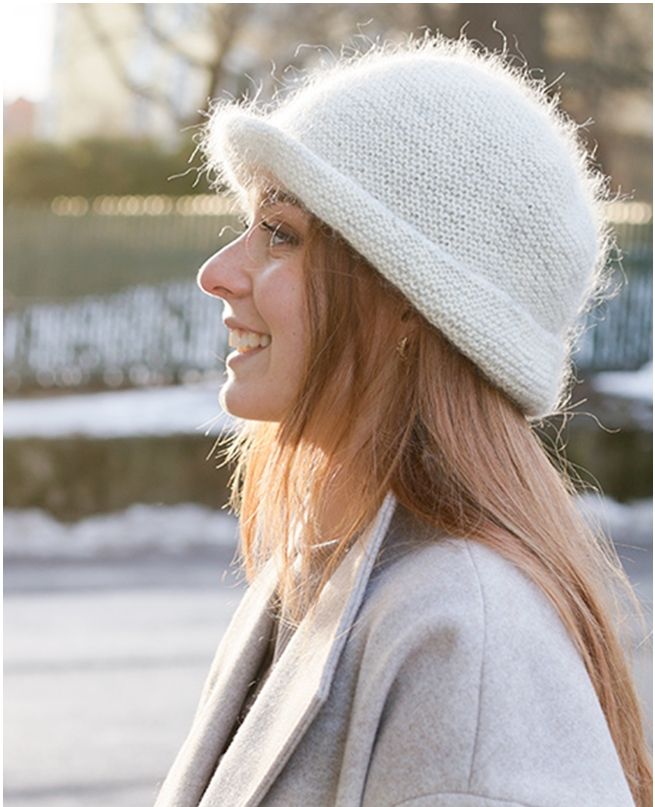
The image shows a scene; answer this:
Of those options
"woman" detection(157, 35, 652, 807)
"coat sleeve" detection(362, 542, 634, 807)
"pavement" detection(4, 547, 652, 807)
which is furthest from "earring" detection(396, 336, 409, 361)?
"pavement" detection(4, 547, 652, 807)

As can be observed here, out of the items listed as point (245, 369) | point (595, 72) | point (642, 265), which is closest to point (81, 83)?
point (595, 72)

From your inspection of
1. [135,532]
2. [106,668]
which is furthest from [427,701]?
[135,532]

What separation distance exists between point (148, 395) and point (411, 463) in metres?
9.98

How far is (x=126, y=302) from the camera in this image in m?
11.9

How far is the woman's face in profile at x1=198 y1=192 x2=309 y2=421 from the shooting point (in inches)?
77.5

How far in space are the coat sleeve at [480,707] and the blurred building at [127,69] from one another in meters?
15.3

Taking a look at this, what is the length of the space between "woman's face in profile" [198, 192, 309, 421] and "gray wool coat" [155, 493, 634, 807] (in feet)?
0.95

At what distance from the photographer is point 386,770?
5.27 feet

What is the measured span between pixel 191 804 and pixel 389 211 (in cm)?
82

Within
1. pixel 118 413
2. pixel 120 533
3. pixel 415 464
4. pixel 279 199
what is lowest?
pixel 120 533

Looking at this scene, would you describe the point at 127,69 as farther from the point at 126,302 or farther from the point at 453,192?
the point at 453,192

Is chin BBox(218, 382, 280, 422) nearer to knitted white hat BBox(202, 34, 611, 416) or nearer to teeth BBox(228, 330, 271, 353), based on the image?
teeth BBox(228, 330, 271, 353)

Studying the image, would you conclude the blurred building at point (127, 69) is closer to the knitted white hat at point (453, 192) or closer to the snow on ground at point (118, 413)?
the snow on ground at point (118, 413)

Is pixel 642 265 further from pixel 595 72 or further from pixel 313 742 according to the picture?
pixel 313 742
